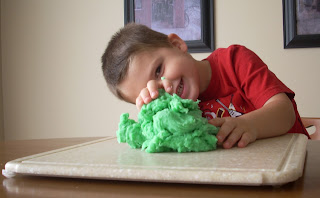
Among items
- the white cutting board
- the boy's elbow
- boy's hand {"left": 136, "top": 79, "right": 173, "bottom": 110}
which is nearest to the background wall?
the boy's elbow

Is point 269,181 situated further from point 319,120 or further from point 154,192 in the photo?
point 319,120

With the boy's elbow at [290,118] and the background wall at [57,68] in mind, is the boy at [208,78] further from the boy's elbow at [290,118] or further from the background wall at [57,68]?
the background wall at [57,68]

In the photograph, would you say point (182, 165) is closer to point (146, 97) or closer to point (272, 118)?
point (146, 97)

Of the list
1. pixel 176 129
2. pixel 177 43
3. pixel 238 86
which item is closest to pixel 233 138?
pixel 176 129

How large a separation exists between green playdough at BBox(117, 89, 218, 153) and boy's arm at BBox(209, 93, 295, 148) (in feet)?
0.08

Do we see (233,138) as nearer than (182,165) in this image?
No

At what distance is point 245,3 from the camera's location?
200 cm

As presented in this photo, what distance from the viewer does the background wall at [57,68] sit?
91.2 inches

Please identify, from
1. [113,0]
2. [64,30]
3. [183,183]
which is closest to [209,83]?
[183,183]

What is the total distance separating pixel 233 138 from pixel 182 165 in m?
0.20

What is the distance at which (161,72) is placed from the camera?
2.94 ft

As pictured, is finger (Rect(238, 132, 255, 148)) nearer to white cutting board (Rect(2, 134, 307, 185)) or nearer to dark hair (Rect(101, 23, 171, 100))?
white cutting board (Rect(2, 134, 307, 185))

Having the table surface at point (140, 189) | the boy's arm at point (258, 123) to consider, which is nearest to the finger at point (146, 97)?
the boy's arm at point (258, 123)

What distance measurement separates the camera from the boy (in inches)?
31.2
